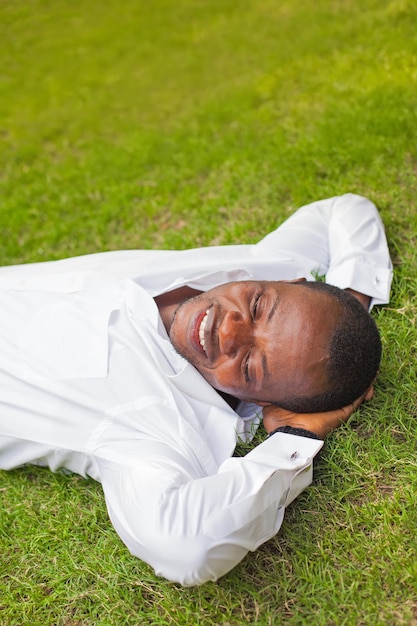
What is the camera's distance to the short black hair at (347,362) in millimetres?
3484

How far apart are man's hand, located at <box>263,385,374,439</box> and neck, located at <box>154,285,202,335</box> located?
0.91 meters

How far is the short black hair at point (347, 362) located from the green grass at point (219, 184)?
0.23 meters

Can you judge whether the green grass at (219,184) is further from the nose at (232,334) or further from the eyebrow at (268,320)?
the nose at (232,334)

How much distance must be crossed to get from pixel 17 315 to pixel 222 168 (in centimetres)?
281

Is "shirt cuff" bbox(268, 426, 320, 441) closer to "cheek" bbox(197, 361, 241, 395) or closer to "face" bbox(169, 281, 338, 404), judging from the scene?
"face" bbox(169, 281, 338, 404)

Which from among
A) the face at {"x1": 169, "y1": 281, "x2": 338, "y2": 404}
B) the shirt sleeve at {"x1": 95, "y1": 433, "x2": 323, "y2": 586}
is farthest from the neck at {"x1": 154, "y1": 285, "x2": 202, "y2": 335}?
the shirt sleeve at {"x1": 95, "y1": 433, "x2": 323, "y2": 586}

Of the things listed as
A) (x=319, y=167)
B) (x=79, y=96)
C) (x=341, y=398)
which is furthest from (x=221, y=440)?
(x=79, y=96)

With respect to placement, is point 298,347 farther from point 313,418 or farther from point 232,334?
point 313,418

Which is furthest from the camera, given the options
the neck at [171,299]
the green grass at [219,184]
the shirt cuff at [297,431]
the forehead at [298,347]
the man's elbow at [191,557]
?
the neck at [171,299]

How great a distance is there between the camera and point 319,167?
224 inches

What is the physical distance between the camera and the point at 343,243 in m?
4.57

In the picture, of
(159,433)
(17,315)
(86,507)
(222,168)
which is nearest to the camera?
(159,433)

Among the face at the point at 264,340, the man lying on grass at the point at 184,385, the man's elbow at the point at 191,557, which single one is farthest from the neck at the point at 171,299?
the man's elbow at the point at 191,557

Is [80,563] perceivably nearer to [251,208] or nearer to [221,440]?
[221,440]
